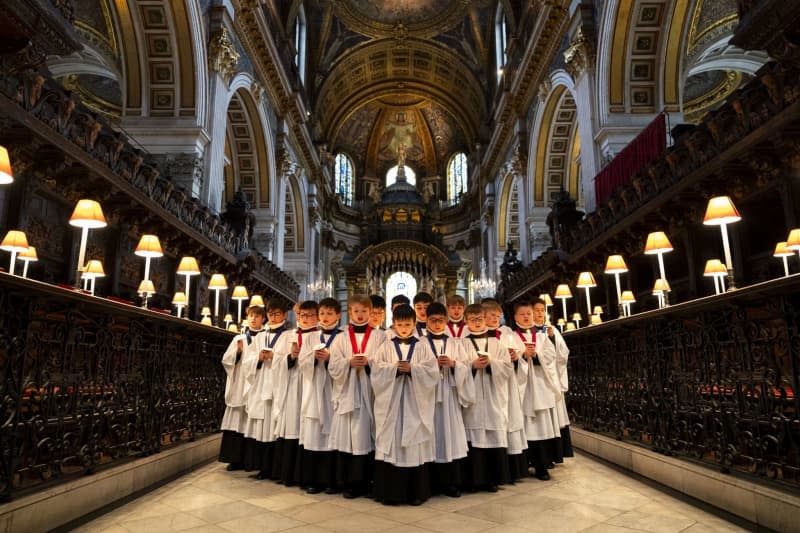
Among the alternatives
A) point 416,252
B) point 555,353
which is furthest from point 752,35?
point 416,252

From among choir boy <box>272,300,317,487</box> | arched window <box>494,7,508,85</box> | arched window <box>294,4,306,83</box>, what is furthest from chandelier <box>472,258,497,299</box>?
choir boy <box>272,300,317,487</box>

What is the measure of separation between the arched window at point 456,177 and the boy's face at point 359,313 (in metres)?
28.3

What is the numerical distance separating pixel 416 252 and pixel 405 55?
10.9m

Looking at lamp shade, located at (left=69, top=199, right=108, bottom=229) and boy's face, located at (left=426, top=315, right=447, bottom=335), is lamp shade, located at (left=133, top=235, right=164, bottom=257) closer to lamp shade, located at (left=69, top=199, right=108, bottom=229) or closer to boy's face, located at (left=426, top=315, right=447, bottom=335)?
lamp shade, located at (left=69, top=199, right=108, bottom=229)

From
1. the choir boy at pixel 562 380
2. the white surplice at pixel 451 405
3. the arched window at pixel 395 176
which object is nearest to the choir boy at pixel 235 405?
the white surplice at pixel 451 405

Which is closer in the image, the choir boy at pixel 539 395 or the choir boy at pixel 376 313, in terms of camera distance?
the choir boy at pixel 376 313

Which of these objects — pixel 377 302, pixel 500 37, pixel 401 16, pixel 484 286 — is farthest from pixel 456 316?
pixel 401 16

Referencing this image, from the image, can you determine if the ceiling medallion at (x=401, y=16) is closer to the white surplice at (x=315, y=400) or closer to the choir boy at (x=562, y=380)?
the choir boy at (x=562, y=380)

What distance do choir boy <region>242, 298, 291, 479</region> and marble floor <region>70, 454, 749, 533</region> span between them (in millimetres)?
428

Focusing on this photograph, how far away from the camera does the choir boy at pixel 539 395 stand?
4895 mm

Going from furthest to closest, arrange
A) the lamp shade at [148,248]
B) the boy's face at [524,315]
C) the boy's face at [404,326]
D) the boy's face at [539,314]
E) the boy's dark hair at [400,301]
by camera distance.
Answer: the boy's face at [539,314] < the lamp shade at [148,248] < the boy's face at [524,315] < the boy's dark hair at [400,301] < the boy's face at [404,326]

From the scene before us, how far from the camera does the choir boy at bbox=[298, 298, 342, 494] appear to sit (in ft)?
14.0

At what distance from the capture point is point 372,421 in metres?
4.23

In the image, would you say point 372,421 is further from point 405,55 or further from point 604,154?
point 405,55
